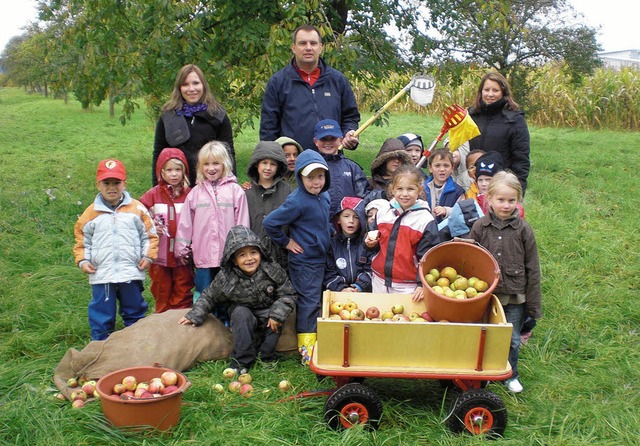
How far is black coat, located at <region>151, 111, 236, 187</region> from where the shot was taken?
17.6ft

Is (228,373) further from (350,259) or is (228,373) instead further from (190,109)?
(190,109)

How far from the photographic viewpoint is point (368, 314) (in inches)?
162

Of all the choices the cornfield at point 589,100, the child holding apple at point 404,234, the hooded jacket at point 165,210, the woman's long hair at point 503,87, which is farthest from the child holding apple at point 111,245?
the cornfield at point 589,100

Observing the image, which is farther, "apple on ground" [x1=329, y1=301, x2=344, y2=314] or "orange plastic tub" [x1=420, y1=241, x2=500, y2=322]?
"apple on ground" [x1=329, y1=301, x2=344, y2=314]

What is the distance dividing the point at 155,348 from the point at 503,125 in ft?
10.9

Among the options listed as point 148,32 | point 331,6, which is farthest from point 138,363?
point 331,6

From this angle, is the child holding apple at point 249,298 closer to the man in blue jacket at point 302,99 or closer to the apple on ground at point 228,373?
the apple on ground at point 228,373

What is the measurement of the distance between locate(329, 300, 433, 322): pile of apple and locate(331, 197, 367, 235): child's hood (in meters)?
0.81

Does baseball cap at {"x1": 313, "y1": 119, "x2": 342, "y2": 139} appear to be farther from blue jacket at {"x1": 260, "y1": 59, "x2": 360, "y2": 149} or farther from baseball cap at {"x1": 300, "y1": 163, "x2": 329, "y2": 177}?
baseball cap at {"x1": 300, "y1": 163, "x2": 329, "y2": 177}

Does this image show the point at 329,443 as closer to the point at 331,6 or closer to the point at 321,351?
the point at 321,351

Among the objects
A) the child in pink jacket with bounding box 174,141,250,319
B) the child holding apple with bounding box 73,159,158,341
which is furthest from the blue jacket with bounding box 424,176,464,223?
the child holding apple with bounding box 73,159,158,341

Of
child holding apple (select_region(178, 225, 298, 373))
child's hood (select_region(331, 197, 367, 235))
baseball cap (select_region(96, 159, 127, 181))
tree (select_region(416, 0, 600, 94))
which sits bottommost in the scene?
child holding apple (select_region(178, 225, 298, 373))

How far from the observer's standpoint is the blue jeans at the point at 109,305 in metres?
4.76

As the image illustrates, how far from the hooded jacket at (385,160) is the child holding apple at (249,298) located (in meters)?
1.21
